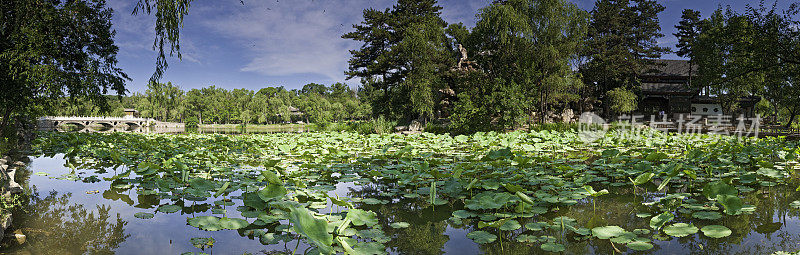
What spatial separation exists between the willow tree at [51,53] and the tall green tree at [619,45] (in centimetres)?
2607

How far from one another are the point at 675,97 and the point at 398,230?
35.8 metres

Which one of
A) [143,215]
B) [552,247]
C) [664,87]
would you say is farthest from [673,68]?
[143,215]

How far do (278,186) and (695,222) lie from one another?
3.41 meters

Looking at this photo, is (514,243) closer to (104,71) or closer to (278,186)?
(278,186)

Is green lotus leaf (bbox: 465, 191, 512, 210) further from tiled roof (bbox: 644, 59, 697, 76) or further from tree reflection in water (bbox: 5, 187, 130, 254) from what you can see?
tiled roof (bbox: 644, 59, 697, 76)

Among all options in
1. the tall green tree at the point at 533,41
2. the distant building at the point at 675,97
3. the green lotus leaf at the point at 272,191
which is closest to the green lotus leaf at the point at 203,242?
the green lotus leaf at the point at 272,191

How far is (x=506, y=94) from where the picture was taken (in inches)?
620

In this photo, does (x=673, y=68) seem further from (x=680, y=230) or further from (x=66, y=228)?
(x=66, y=228)

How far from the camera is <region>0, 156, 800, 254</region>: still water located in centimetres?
234

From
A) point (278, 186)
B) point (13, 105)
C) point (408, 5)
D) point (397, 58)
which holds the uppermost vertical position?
point (408, 5)

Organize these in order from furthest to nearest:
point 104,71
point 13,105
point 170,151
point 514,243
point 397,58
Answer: point 397,58
point 104,71
point 13,105
point 170,151
point 514,243

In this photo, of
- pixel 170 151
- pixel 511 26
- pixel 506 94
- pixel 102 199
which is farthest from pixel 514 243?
pixel 511 26

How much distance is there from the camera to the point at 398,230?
276cm

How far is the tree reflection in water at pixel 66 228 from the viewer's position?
242 centimetres
